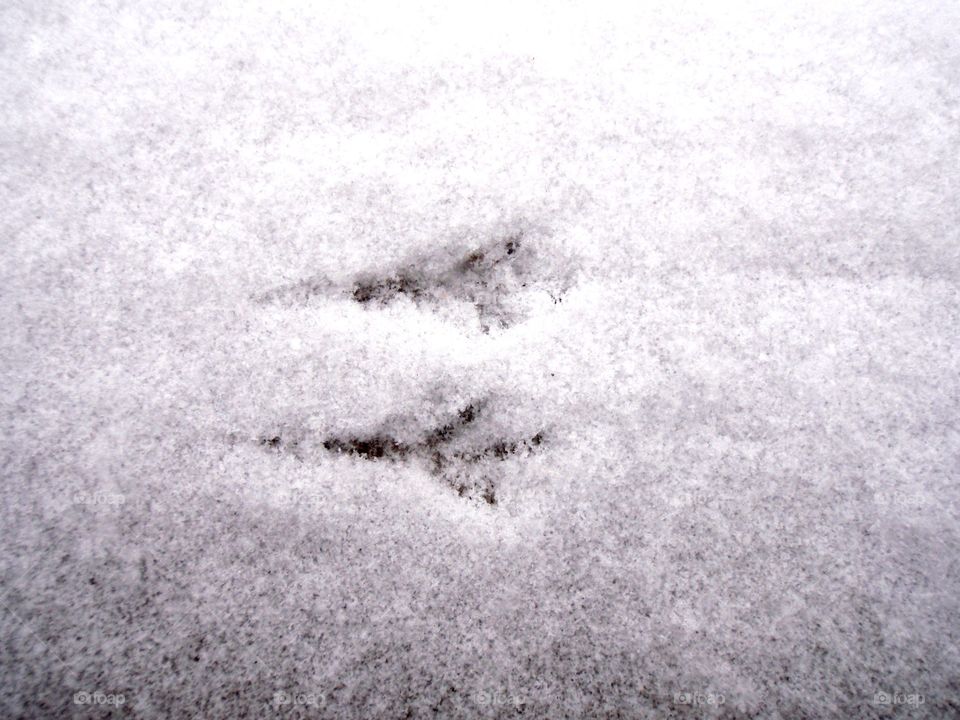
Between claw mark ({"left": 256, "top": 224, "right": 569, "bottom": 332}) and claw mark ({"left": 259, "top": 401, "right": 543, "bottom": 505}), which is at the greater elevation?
claw mark ({"left": 256, "top": 224, "right": 569, "bottom": 332})

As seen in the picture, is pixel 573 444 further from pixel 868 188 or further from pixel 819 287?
pixel 868 188

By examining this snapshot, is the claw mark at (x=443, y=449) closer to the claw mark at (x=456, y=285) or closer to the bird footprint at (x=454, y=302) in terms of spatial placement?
the bird footprint at (x=454, y=302)

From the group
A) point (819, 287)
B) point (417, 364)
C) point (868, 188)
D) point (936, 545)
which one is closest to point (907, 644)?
point (936, 545)

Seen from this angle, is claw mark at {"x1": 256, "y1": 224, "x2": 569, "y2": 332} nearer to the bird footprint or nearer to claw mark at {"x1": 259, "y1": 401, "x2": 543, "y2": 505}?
the bird footprint

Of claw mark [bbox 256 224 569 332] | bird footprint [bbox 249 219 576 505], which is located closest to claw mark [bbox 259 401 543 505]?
bird footprint [bbox 249 219 576 505]

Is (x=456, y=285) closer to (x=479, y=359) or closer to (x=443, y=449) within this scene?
(x=479, y=359)

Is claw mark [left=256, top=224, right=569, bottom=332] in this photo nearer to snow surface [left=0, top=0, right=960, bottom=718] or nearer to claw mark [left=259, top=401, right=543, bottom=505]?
snow surface [left=0, top=0, right=960, bottom=718]

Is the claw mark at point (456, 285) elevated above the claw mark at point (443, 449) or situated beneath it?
elevated above

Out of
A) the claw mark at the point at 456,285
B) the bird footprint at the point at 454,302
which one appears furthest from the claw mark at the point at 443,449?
the claw mark at the point at 456,285

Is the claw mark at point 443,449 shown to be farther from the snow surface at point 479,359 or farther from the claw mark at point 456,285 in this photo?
the claw mark at point 456,285
